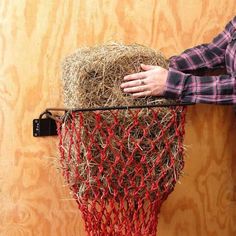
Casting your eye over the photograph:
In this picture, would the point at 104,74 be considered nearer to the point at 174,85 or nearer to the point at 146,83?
the point at 146,83

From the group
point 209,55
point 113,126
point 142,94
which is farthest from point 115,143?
point 209,55

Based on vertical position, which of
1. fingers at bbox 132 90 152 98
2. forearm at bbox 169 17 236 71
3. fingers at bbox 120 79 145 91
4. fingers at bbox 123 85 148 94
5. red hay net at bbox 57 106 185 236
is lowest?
red hay net at bbox 57 106 185 236

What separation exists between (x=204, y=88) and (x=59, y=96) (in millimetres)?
563

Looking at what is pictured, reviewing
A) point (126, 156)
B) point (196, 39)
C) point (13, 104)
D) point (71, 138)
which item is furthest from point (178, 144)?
point (13, 104)

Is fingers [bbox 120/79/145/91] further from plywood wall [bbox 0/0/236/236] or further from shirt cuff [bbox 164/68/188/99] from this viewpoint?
plywood wall [bbox 0/0/236/236]

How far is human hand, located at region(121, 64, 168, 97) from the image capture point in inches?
51.8

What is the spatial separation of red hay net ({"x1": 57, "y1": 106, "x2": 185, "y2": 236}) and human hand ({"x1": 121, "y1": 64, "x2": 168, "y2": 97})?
0.06m

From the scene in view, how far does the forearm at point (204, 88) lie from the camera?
4.55 ft

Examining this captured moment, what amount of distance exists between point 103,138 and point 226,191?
0.77 metres

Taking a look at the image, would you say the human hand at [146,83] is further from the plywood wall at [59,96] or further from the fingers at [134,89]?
the plywood wall at [59,96]

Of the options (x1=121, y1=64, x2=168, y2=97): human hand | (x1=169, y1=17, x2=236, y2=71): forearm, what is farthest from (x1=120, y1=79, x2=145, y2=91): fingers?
(x1=169, y1=17, x2=236, y2=71): forearm

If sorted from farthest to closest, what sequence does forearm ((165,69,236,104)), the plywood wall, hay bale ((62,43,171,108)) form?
the plywood wall → forearm ((165,69,236,104)) → hay bale ((62,43,171,108))

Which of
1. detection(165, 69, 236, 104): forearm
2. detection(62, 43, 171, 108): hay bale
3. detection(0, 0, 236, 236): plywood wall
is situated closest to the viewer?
detection(62, 43, 171, 108): hay bale

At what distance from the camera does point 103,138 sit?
51.4 inches
